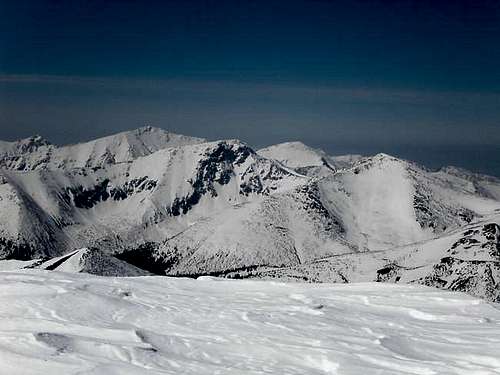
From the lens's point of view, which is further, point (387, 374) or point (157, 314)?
point (157, 314)

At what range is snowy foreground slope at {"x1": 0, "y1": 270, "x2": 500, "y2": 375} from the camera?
17734 millimetres

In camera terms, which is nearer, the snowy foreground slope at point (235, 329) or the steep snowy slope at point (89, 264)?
the snowy foreground slope at point (235, 329)

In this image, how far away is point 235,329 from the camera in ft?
75.5

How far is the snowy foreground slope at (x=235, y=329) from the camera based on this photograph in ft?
58.2

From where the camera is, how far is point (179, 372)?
16672 millimetres

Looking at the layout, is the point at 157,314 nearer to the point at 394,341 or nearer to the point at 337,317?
the point at 337,317

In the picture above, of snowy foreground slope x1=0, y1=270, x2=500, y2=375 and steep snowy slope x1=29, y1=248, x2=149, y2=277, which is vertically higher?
snowy foreground slope x1=0, y1=270, x2=500, y2=375

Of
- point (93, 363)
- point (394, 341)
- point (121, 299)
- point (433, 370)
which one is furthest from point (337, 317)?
point (93, 363)

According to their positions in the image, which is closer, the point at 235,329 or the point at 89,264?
the point at 235,329

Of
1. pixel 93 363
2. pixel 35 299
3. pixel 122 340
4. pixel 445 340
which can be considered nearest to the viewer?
pixel 93 363

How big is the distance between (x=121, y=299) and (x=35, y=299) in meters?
4.27

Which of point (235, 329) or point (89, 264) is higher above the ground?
point (235, 329)

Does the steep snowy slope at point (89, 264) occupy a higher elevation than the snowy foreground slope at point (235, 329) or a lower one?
lower

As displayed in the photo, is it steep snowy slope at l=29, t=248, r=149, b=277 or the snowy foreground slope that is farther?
steep snowy slope at l=29, t=248, r=149, b=277
